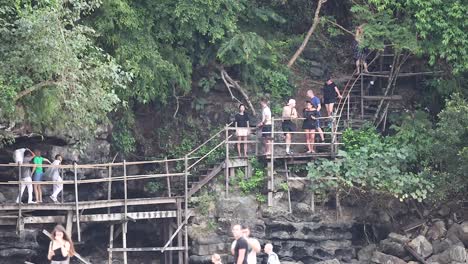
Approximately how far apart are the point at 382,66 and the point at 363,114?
1729 mm

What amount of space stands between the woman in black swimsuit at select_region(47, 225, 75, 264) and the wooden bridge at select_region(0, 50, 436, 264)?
22.2 feet

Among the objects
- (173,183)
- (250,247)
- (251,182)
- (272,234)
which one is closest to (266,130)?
(251,182)

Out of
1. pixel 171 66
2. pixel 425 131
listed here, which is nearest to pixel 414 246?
pixel 425 131

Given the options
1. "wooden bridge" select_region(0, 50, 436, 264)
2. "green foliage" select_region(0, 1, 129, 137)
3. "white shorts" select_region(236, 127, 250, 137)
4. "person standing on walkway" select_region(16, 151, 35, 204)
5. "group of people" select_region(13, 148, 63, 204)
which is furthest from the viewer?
"white shorts" select_region(236, 127, 250, 137)

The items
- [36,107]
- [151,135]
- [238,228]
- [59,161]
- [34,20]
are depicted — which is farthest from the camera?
[151,135]

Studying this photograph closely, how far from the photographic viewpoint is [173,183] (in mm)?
31250

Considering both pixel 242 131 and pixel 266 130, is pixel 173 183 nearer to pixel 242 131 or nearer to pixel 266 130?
pixel 242 131

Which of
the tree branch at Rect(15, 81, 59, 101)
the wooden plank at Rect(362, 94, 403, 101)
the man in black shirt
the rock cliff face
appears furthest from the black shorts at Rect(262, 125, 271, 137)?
the man in black shirt

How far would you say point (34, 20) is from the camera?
23.4 m

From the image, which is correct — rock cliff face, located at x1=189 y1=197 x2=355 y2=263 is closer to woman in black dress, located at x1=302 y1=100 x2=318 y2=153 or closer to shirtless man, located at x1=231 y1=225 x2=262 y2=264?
woman in black dress, located at x1=302 y1=100 x2=318 y2=153

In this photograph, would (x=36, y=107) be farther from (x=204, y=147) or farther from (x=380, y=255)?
(x=380, y=255)

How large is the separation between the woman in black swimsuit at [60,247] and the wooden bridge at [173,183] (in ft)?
22.2

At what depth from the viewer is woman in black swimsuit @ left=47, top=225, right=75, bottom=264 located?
19672mm

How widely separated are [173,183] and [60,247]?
38.2 feet
